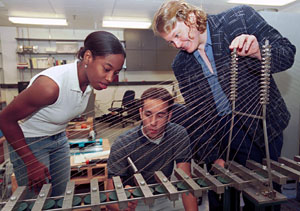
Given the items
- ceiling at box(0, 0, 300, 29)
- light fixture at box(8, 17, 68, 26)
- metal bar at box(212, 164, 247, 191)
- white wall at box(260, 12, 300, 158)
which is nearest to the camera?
metal bar at box(212, 164, 247, 191)

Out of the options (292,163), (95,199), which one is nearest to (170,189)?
(95,199)

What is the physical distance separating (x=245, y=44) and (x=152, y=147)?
0.56 m

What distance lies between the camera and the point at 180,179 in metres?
0.72

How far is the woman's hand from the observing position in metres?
0.76

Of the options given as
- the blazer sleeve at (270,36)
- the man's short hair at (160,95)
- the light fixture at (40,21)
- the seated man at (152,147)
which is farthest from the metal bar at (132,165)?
the light fixture at (40,21)

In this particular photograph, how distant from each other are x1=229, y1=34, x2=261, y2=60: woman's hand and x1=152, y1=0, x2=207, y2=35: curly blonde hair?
15cm

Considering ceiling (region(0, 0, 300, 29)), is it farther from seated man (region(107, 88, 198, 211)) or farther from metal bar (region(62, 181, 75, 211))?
metal bar (region(62, 181, 75, 211))

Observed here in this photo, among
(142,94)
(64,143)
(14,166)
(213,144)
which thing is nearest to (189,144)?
(213,144)

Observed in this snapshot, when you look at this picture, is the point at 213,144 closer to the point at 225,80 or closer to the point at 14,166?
the point at 225,80

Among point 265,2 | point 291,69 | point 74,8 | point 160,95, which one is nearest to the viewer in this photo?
point 160,95

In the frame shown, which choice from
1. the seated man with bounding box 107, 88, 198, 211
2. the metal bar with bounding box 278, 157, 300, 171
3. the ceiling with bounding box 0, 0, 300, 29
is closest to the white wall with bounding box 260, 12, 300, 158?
the metal bar with bounding box 278, 157, 300, 171

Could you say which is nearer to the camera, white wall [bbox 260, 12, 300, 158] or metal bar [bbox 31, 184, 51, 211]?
metal bar [bbox 31, 184, 51, 211]

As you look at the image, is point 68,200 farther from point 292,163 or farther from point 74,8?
point 74,8

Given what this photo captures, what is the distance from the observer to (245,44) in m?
0.77
